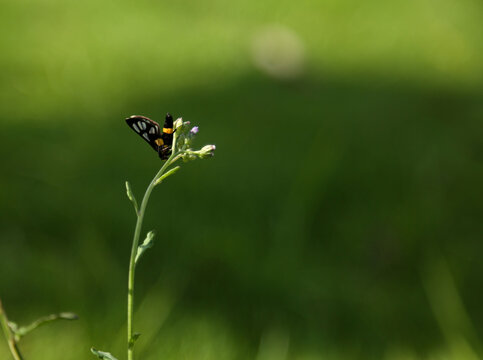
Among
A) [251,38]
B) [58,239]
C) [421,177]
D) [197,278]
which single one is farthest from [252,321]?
[251,38]

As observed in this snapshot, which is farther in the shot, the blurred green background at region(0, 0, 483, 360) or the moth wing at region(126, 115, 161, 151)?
the blurred green background at region(0, 0, 483, 360)

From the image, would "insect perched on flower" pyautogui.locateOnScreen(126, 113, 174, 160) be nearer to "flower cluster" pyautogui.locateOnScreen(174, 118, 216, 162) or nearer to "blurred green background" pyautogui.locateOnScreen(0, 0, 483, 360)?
"flower cluster" pyautogui.locateOnScreen(174, 118, 216, 162)

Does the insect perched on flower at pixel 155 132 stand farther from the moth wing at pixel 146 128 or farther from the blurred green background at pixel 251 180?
the blurred green background at pixel 251 180

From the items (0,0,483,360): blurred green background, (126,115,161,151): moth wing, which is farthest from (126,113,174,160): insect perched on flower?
(0,0,483,360): blurred green background

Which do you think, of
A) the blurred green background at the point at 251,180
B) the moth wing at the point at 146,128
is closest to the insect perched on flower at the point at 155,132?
the moth wing at the point at 146,128

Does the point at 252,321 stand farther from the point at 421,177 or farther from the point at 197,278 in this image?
the point at 421,177

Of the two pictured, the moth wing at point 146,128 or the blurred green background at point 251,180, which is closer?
the moth wing at point 146,128
